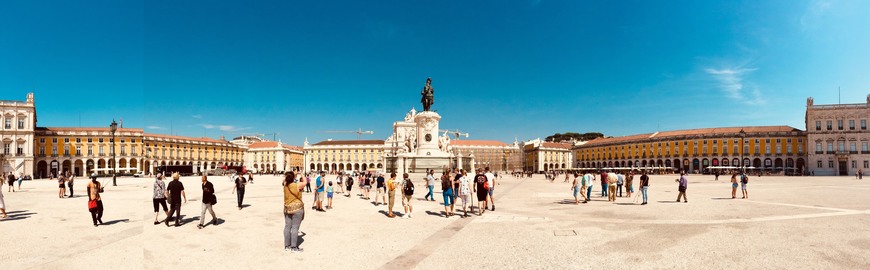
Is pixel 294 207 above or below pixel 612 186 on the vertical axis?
above

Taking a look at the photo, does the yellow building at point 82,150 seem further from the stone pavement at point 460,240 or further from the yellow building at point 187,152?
the stone pavement at point 460,240

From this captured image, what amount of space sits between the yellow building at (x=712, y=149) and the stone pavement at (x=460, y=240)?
6064 cm

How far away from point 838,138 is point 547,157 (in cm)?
5883

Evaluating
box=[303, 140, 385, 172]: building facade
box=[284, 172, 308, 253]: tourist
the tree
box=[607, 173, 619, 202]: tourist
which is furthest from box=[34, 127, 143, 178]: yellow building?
the tree

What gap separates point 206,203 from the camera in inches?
375

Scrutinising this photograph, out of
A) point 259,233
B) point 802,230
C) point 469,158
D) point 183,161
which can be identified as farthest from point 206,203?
point 183,161

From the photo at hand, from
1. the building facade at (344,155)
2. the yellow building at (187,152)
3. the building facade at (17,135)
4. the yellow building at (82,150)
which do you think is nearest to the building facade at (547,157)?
the building facade at (344,155)

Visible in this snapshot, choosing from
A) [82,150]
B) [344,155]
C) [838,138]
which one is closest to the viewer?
[838,138]

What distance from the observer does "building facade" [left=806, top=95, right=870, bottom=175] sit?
6281 centimetres

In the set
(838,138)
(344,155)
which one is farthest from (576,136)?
(838,138)

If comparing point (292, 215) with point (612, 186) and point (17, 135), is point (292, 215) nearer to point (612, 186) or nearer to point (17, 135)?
point (612, 186)

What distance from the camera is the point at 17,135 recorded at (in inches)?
2379

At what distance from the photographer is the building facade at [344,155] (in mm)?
114250

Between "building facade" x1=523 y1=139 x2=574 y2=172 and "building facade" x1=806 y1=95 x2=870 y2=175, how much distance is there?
5304 cm
